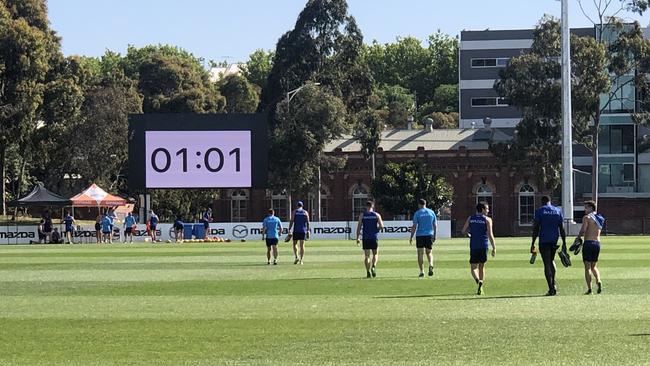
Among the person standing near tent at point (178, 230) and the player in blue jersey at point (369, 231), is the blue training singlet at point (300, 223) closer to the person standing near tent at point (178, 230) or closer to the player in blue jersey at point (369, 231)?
the player in blue jersey at point (369, 231)

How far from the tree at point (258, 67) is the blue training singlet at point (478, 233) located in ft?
416

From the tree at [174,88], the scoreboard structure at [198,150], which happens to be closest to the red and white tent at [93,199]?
the scoreboard structure at [198,150]

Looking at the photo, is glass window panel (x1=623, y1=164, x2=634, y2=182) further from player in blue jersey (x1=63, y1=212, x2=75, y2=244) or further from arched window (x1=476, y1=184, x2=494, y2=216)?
player in blue jersey (x1=63, y1=212, x2=75, y2=244)

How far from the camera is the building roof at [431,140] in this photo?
9094 centimetres

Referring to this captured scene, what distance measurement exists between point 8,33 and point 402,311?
6271 cm

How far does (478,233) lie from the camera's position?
77.2 feet

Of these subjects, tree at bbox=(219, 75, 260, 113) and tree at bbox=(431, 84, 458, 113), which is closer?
tree at bbox=(219, 75, 260, 113)

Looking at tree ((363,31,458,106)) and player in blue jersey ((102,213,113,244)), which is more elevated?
tree ((363,31,458,106))

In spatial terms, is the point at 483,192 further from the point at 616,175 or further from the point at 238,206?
the point at 238,206

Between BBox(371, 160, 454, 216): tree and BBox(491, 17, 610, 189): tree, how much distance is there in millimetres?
4840

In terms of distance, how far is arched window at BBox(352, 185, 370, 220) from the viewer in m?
89.2

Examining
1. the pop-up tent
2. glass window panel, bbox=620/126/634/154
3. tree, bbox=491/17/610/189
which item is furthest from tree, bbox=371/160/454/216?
the pop-up tent

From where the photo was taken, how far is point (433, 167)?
89188 mm

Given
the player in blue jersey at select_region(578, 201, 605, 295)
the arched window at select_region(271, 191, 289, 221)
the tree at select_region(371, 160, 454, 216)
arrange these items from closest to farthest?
1. the player in blue jersey at select_region(578, 201, 605, 295)
2. the tree at select_region(371, 160, 454, 216)
3. the arched window at select_region(271, 191, 289, 221)
